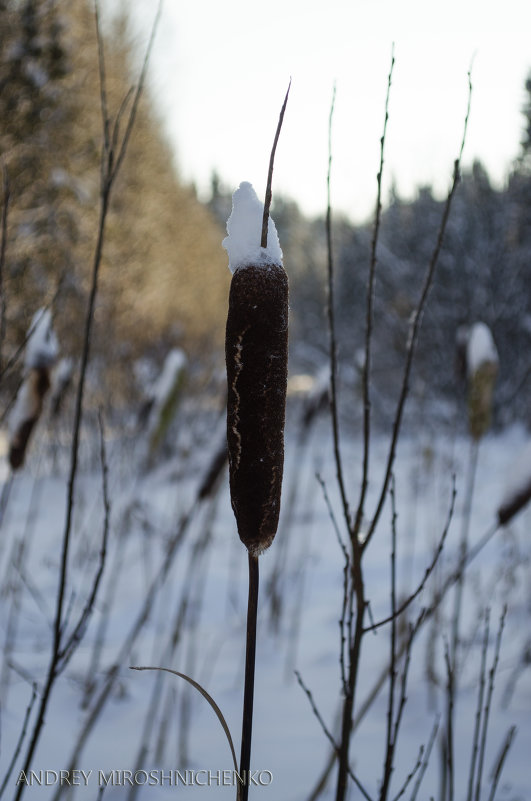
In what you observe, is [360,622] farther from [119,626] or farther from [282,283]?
[119,626]

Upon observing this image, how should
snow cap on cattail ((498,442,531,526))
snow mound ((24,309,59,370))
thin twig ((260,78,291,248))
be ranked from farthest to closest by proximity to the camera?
snow mound ((24,309,59,370)), snow cap on cattail ((498,442,531,526)), thin twig ((260,78,291,248))

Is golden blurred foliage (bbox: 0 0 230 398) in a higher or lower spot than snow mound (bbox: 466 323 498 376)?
higher

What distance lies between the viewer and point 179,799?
1.46 meters

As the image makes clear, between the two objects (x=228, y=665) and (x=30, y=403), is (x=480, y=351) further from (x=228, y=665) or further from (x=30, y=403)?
(x=228, y=665)

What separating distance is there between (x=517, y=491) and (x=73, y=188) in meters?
6.74

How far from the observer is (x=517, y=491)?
99 centimetres

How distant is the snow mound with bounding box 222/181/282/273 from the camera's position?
0.47 metres

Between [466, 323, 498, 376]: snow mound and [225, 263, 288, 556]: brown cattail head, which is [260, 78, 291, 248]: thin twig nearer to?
[225, 263, 288, 556]: brown cattail head

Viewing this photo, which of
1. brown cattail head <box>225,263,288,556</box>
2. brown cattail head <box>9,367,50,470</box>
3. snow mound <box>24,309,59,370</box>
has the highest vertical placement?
snow mound <box>24,309,59,370</box>

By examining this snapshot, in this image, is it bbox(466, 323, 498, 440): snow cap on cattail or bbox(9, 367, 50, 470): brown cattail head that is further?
bbox(466, 323, 498, 440): snow cap on cattail

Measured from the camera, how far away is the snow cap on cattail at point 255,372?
456 millimetres

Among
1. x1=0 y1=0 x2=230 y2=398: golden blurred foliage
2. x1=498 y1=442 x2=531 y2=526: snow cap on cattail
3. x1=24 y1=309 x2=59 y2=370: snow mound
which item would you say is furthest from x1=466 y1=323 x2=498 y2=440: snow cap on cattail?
x1=0 y1=0 x2=230 y2=398: golden blurred foliage

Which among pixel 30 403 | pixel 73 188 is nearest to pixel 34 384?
pixel 30 403

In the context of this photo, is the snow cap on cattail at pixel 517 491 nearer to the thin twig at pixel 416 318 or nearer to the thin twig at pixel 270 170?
the thin twig at pixel 416 318
